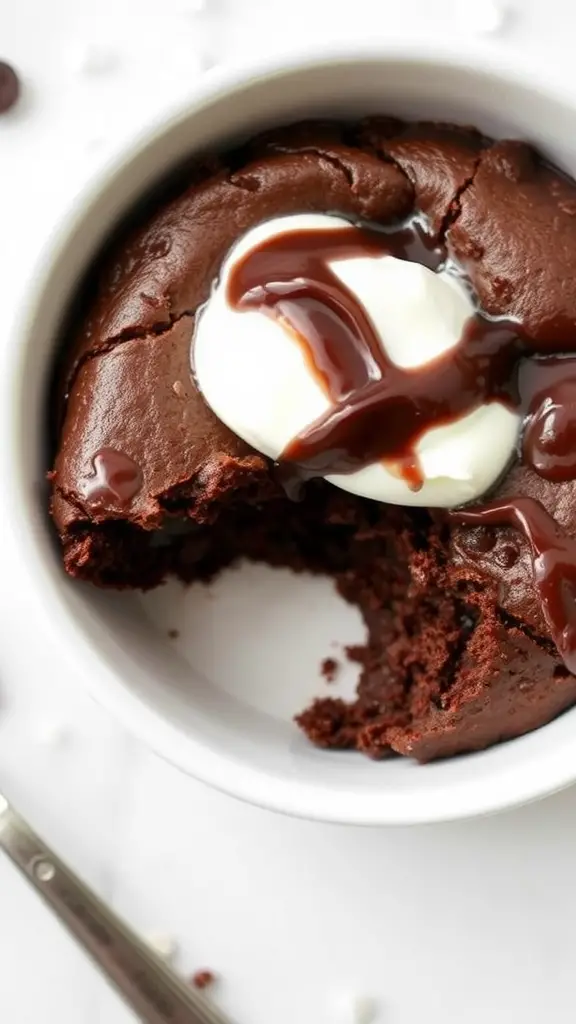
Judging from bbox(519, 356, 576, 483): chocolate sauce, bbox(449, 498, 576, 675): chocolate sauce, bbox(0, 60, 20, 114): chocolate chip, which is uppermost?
bbox(0, 60, 20, 114): chocolate chip

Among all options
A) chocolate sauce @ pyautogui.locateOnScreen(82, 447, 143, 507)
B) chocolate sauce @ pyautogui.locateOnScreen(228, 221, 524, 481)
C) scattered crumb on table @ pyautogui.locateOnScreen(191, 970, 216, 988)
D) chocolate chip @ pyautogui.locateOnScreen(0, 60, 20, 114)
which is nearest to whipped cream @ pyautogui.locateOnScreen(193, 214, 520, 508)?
chocolate sauce @ pyautogui.locateOnScreen(228, 221, 524, 481)

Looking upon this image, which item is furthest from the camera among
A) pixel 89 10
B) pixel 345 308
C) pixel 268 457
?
pixel 89 10

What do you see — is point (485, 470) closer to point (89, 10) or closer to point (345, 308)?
point (345, 308)

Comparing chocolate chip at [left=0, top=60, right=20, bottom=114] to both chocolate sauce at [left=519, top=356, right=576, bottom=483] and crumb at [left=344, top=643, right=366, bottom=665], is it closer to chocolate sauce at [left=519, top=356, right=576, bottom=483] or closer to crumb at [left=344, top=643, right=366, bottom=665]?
chocolate sauce at [left=519, top=356, right=576, bottom=483]

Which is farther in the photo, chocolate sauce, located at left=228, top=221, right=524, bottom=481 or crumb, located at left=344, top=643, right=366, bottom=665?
crumb, located at left=344, top=643, right=366, bottom=665

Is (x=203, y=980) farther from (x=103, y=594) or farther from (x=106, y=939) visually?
(x=103, y=594)


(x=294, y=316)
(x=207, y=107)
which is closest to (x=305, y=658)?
(x=294, y=316)

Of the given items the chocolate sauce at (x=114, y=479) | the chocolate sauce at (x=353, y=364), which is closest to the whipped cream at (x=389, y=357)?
the chocolate sauce at (x=353, y=364)

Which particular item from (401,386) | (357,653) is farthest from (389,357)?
(357,653)
